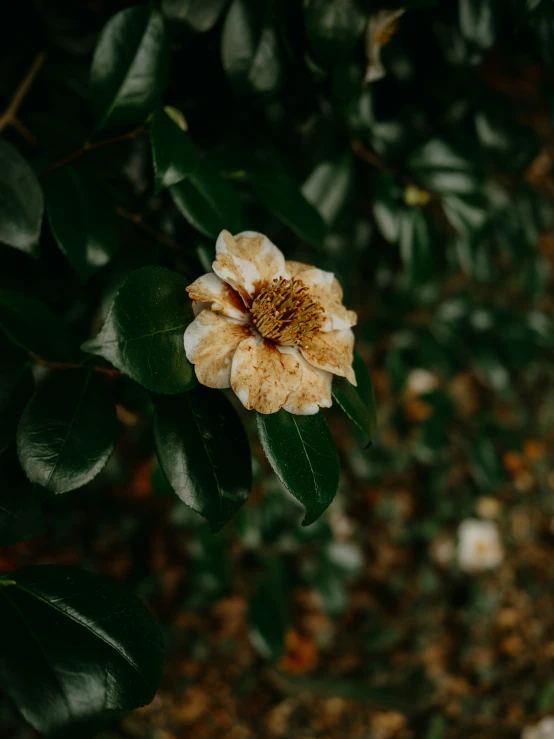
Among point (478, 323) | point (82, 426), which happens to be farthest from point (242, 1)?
point (478, 323)

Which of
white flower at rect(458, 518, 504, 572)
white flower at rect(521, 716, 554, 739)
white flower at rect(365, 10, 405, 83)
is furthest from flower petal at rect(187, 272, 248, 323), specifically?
white flower at rect(521, 716, 554, 739)

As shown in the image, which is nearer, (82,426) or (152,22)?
(82,426)

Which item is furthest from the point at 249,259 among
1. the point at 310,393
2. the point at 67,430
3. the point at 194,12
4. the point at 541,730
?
the point at 541,730

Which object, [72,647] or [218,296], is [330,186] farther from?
[72,647]

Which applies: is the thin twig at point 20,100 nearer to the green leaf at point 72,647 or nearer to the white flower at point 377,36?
the white flower at point 377,36

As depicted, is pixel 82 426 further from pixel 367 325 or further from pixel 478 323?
pixel 478 323
